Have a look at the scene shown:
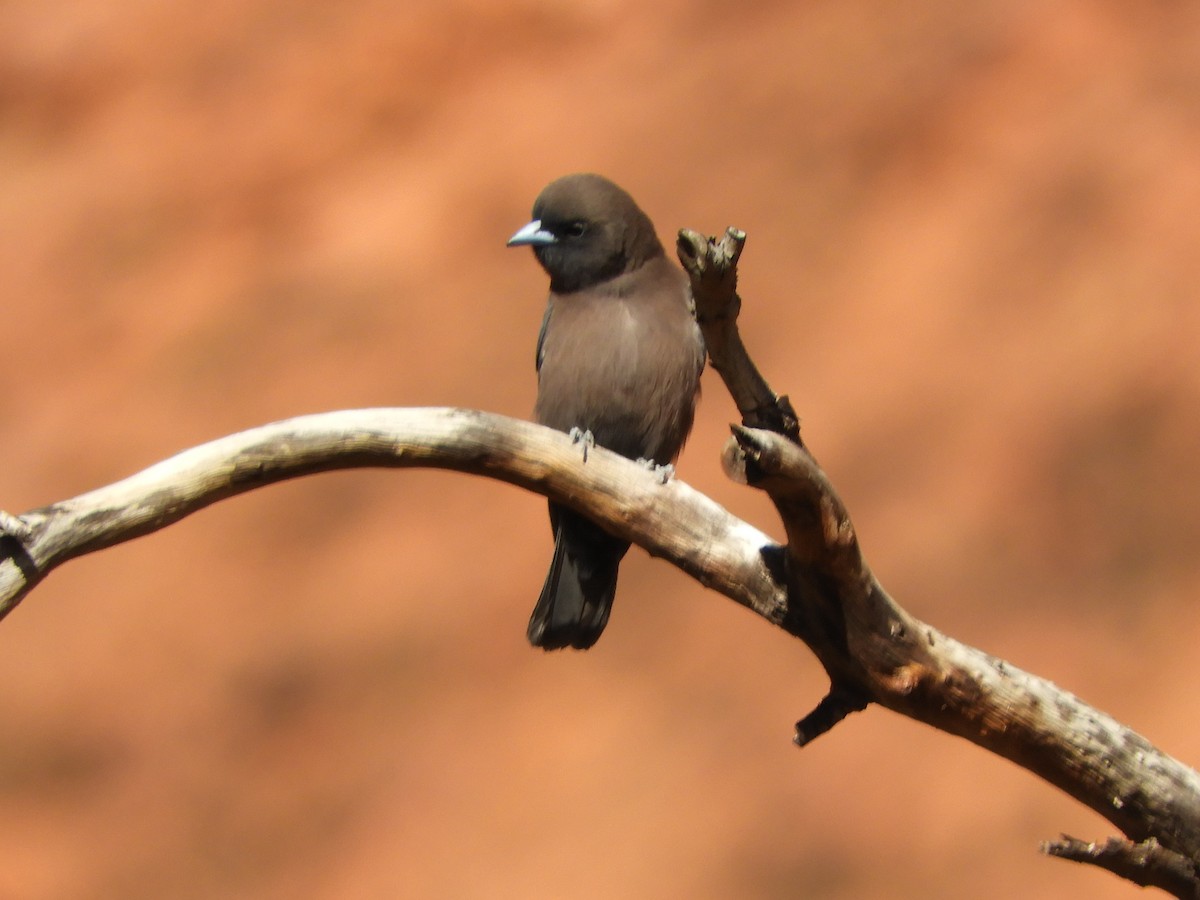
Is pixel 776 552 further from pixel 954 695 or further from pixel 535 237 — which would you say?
pixel 535 237

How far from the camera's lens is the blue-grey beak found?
347 centimetres

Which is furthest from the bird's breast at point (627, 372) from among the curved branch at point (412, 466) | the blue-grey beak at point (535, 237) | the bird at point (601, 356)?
the curved branch at point (412, 466)

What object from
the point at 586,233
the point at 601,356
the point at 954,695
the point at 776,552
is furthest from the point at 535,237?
the point at 954,695

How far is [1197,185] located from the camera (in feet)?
16.2

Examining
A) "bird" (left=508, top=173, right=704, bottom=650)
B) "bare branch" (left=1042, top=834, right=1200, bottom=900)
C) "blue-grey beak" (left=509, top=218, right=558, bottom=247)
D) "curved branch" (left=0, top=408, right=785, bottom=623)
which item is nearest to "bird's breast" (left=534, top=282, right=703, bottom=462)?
"bird" (left=508, top=173, right=704, bottom=650)

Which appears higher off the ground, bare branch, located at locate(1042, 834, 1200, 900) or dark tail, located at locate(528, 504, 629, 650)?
dark tail, located at locate(528, 504, 629, 650)

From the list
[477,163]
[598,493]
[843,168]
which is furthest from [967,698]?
[477,163]

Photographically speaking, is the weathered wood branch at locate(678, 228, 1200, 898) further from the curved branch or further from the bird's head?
the bird's head

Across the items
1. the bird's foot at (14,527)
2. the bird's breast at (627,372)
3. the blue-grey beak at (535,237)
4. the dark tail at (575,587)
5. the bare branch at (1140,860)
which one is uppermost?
the blue-grey beak at (535,237)

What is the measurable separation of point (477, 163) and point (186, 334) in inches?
52.8

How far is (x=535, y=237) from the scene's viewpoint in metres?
3.47

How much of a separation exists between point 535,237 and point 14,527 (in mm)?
1662

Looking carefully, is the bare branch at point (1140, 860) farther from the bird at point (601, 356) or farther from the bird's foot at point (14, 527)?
the bird's foot at point (14, 527)

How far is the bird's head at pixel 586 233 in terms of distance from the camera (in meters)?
3.43
